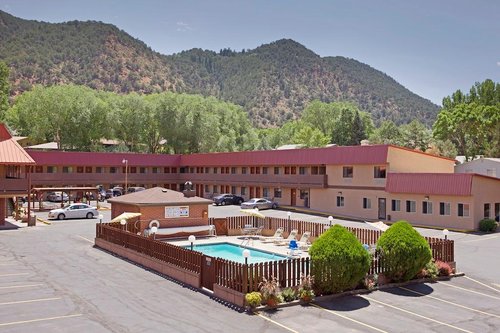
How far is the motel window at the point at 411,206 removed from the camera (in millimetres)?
44356

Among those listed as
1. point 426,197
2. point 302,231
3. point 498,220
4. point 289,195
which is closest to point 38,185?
point 289,195

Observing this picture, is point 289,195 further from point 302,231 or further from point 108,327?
point 108,327

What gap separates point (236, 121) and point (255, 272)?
82.4 meters

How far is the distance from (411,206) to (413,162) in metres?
6.30

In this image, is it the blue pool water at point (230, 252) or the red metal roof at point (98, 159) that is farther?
the red metal roof at point (98, 159)

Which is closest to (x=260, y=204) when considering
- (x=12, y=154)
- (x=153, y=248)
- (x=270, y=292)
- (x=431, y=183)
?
(x=431, y=183)

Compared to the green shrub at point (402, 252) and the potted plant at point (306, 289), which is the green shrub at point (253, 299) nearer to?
the potted plant at point (306, 289)

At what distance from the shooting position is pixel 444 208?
42125 mm

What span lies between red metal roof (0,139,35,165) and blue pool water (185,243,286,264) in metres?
19.2

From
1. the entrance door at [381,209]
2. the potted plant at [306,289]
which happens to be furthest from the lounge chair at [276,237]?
the entrance door at [381,209]

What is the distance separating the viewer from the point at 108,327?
50.4ft

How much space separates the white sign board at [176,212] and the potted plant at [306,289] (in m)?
16.5

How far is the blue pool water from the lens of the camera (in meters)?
28.2

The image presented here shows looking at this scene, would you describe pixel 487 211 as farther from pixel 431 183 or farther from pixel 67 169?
pixel 67 169
